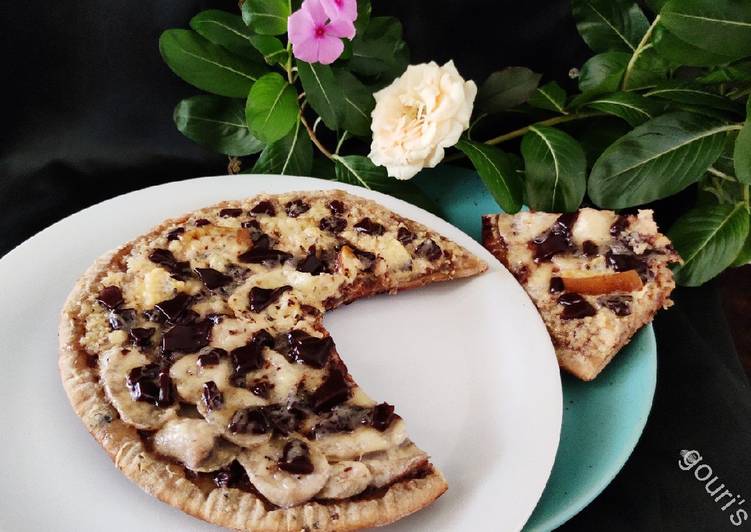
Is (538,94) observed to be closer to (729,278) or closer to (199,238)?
(729,278)

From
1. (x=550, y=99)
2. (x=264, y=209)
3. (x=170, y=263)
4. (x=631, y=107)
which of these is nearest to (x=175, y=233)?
(x=170, y=263)

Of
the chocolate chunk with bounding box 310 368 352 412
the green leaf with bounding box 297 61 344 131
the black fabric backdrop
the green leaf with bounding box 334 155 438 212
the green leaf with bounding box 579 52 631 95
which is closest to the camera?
the chocolate chunk with bounding box 310 368 352 412

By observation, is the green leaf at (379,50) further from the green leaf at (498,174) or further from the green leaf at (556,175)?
the green leaf at (556,175)

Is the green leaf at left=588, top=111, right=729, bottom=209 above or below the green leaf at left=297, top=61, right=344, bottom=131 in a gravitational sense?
below

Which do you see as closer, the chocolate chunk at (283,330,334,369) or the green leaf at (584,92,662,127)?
the chocolate chunk at (283,330,334,369)

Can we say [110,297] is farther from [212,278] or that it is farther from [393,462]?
[393,462]

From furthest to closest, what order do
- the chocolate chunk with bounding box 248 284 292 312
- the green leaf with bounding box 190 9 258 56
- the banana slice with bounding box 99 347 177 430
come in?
1. the green leaf with bounding box 190 9 258 56
2. the chocolate chunk with bounding box 248 284 292 312
3. the banana slice with bounding box 99 347 177 430

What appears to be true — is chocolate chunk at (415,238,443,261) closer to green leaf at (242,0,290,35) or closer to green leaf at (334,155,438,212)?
green leaf at (334,155,438,212)

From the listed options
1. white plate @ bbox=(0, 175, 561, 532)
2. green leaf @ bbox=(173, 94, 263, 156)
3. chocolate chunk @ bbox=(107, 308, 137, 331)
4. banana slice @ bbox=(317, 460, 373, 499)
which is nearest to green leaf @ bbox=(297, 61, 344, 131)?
white plate @ bbox=(0, 175, 561, 532)

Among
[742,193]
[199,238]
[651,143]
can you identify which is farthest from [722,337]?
[199,238]
